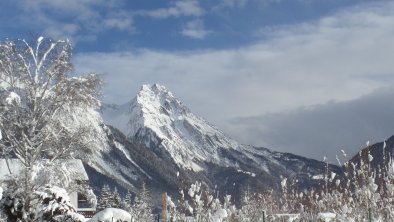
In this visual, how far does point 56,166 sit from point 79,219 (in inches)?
218

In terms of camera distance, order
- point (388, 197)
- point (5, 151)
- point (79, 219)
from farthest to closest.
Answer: point (5, 151), point (79, 219), point (388, 197)

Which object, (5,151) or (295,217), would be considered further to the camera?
(5,151)

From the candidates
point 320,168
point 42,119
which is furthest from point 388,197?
point 42,119

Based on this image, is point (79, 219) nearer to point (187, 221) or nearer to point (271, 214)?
point (187, 221)

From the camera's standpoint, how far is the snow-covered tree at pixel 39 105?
27172 mm

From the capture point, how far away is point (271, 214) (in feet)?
77.9

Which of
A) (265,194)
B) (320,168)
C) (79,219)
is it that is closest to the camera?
(320,168)

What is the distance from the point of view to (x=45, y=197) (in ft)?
72.5

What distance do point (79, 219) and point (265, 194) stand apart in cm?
766

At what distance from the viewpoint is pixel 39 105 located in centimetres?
2766

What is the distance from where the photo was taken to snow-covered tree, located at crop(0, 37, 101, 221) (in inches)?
1070

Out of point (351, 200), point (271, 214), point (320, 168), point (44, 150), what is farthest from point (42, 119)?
point (351, 200)

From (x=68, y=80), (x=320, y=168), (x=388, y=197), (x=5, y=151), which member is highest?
(x=68, y=80)

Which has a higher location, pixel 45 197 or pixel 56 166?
pixel 56 166
